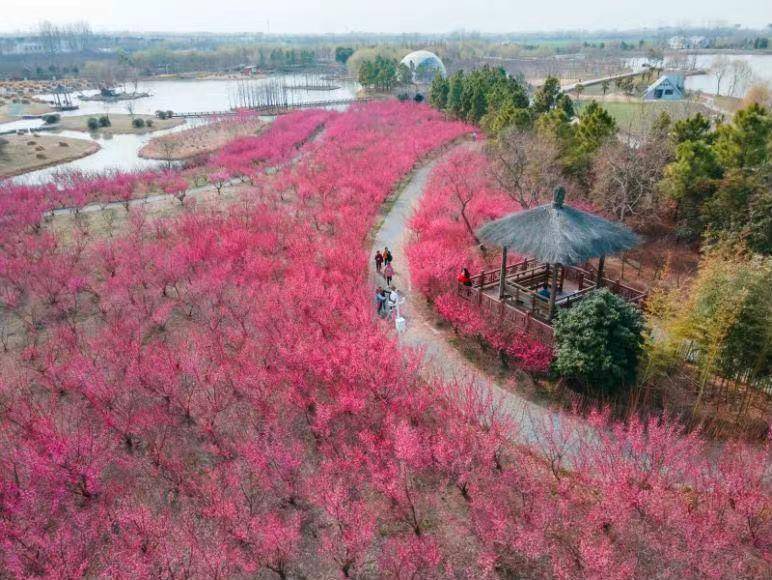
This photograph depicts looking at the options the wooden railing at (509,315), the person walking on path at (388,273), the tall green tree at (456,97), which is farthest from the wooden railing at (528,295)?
the tall green tree at (456,97)

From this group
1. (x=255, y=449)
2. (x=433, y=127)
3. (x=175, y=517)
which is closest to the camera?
(x=175, y=517)

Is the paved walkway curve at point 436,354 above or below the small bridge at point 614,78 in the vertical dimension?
below

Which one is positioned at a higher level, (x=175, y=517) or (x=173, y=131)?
(x=173, y=131)

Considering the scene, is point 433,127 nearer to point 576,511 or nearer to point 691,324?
point 691,324

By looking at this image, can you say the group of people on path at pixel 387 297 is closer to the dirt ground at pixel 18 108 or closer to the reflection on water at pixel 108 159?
the reflection on water at pixel 108 159

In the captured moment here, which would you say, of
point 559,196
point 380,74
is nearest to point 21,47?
point 380,74

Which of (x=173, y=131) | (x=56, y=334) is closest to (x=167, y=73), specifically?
(x=173, y=131)

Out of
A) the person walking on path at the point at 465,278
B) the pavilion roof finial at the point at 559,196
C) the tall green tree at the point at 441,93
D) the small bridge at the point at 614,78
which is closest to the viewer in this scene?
the pavilion roof finial at the point at 559,196

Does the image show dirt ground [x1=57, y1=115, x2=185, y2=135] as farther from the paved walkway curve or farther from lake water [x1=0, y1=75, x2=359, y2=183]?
the paved walkway curve
